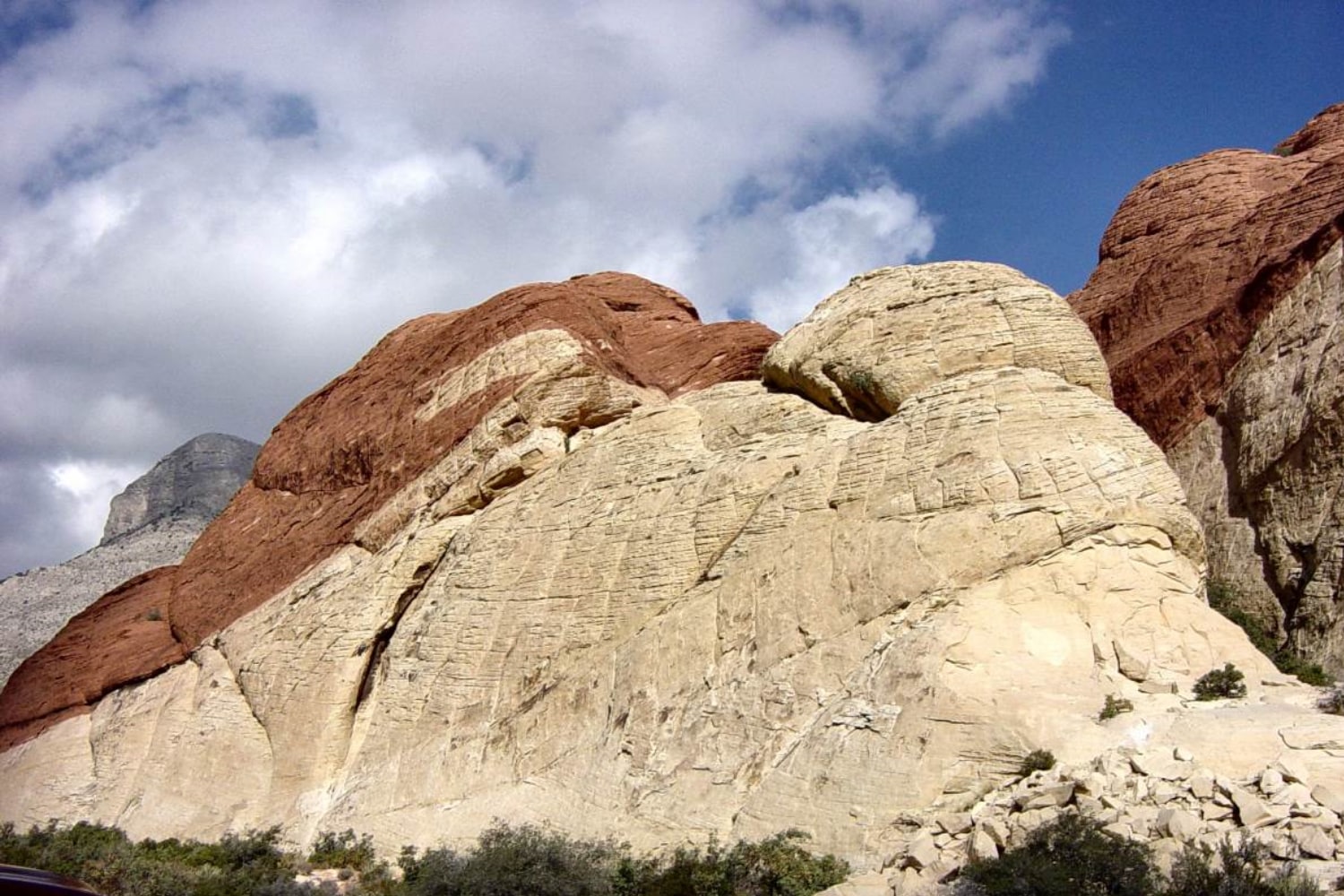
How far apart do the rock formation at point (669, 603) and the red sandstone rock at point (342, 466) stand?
0.10m

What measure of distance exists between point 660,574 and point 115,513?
5198 cm

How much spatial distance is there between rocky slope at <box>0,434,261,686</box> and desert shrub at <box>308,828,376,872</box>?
22018 mm

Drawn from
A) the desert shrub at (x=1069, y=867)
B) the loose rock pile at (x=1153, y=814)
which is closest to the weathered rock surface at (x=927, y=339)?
the loose rock pile at (x=1153, y=814)

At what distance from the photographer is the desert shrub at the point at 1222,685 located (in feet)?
42.5

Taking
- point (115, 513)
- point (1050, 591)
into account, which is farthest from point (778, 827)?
point (115, 513)

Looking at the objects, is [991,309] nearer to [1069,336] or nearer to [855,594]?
[1069,336]

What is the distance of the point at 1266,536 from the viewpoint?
21250mm

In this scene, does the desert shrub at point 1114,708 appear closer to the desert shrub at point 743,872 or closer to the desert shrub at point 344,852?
the desert shrub at point 743,872

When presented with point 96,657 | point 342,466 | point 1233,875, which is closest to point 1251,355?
point 1233,875

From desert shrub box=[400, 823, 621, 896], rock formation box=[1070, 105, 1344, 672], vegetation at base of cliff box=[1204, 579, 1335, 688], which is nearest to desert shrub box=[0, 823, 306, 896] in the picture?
desert shrub box=[400, 823, 621, 896]

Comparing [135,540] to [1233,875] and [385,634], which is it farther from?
[1233,875]

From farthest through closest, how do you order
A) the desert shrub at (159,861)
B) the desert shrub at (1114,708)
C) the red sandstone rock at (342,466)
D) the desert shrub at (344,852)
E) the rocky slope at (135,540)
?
the rocky slope at (135,540) < the red sandstone rock at (342,466) < the desert shrub at (344,852) < the desert shrub at (159,861) < the desert shrub at (1114,708)

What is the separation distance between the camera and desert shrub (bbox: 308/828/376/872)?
58.2 feet

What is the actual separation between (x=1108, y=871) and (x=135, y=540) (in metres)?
46.4
